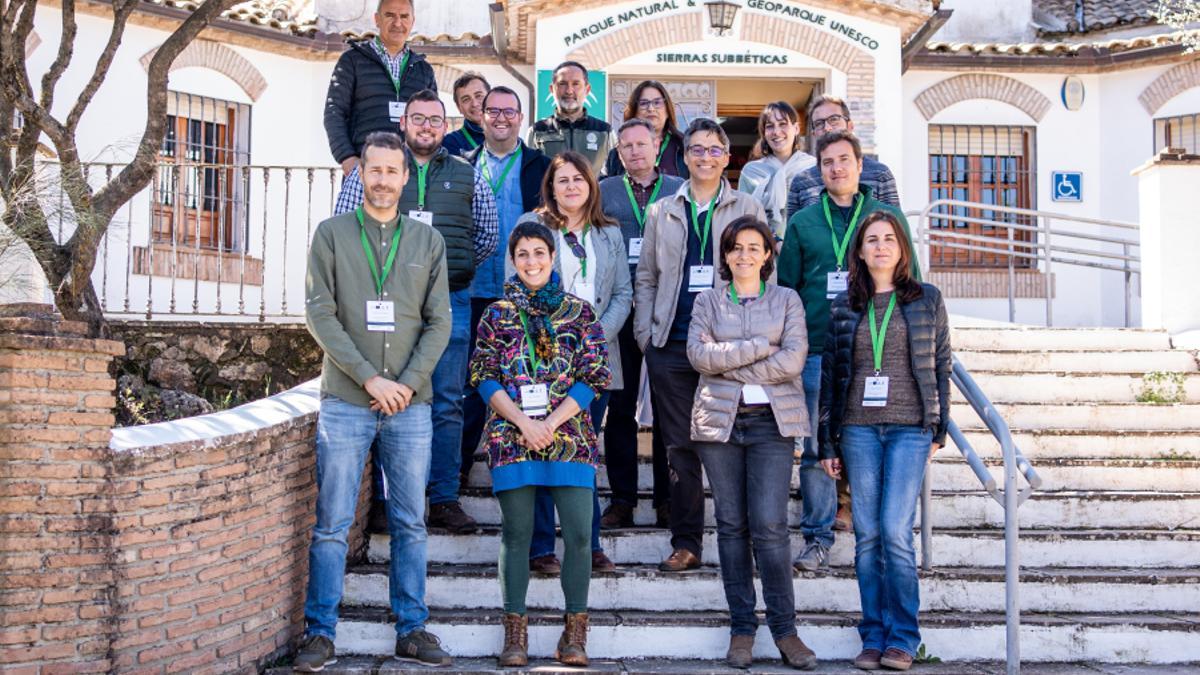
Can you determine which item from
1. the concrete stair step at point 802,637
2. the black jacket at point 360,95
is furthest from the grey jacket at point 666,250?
the black jacket at point 360,95

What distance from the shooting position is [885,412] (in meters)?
5.65

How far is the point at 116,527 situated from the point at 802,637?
3042 mm

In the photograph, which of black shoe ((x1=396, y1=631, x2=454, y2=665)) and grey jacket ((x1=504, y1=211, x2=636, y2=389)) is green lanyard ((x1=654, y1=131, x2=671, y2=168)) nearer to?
grey jacket ((x1=504, y1=211, x2=636, y2=389))

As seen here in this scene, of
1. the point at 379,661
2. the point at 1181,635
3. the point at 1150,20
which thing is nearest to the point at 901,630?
the point at 1181,635

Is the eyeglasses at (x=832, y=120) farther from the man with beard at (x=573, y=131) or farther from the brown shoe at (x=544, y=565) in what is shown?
the brown shoe at (x=544, y=565)

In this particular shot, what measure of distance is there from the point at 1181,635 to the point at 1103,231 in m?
9.89

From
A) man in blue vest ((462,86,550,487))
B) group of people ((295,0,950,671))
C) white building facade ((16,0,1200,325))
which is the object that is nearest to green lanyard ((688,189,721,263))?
group of people ((295,0,950,671))

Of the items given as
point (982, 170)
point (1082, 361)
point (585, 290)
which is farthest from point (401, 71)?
point (982, 170)

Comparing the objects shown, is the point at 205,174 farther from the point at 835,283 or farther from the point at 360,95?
the point at 835,283

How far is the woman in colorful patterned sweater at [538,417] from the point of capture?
5.52 meters

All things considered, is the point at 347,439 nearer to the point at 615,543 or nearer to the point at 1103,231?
the point at 615,543

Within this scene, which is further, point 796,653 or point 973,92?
point 973,92

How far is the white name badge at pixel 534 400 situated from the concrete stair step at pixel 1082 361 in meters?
4.30

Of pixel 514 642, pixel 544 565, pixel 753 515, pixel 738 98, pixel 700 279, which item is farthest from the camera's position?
pixel 738 98
